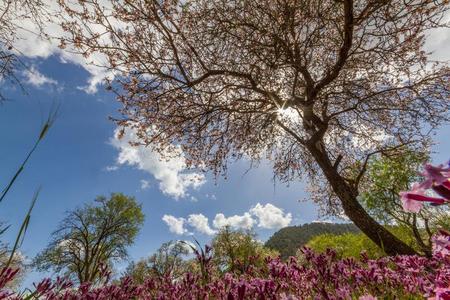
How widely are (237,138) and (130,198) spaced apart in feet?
108

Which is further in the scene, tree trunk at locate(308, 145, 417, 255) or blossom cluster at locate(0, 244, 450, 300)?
tree trunk at locate(308, 145, 417, 255)

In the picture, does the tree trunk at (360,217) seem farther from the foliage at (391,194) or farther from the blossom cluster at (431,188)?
the foliage at (391,194)

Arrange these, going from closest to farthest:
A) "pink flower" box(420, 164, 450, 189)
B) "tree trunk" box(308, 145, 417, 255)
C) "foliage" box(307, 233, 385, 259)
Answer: "pink flower" box(420, 164, 450, 189), "tree trunk" box(308, 145, 417, 255), "foliage" box(307, 233, 385, 259)

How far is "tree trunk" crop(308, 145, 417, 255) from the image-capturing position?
1003cm

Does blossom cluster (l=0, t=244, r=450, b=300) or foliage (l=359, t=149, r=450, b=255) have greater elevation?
foliage (l=359, t=149, r=450, b=255)

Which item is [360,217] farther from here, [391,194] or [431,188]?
[391,194]

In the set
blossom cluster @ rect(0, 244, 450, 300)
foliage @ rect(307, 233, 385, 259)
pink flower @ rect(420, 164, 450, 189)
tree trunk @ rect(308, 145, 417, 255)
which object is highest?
foliage @ rect(307, 233, 385, 259)

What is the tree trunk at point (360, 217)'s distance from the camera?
32.9ft

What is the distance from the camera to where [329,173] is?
12258 mm

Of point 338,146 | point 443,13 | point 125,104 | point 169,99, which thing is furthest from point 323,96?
point 125,104

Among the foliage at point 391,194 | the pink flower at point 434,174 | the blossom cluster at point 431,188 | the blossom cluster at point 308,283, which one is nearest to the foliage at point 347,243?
the foliage at point 391,194

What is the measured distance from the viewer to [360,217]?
10984 millimetres

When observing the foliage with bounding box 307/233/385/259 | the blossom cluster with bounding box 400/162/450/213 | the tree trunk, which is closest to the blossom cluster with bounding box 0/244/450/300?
the blossom cluster with bounding box 400/162/450/213

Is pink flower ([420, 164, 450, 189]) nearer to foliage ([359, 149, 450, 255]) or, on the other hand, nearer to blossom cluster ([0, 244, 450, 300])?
blossom cluster ([0, 244, 450, 300])
